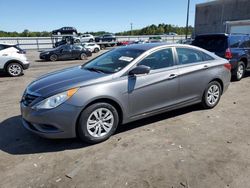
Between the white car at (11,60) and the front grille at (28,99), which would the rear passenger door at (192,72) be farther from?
the white car at (11,60)

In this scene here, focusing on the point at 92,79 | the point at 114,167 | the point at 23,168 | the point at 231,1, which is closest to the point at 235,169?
the point at 114,167

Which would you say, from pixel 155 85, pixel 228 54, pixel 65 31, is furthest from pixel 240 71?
pixel 65 31

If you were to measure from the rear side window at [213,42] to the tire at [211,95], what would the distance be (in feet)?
9.77

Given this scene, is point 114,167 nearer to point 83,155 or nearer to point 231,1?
point 83,155

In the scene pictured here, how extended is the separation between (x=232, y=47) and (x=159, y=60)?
4679 mm

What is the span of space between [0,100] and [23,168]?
A: 4.13 m

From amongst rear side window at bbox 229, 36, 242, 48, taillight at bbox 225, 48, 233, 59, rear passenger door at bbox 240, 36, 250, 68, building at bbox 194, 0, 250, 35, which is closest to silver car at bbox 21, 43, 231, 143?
taillight at bbox 225, 48, 233, 59

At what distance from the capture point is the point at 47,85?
13.3 feet

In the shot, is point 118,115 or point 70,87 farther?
point 118,115

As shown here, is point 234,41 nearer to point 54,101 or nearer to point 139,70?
point 139,70

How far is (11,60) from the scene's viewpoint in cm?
1091

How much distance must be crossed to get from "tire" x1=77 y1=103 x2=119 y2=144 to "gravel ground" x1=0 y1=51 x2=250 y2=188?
14 centimetres

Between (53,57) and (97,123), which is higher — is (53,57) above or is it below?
below

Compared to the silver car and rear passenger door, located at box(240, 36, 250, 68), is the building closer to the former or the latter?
rear passenger door, located at box(240, 36, 250, 68)
